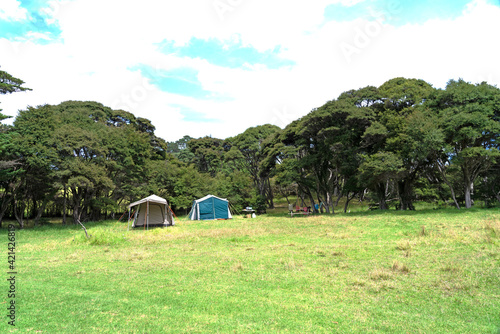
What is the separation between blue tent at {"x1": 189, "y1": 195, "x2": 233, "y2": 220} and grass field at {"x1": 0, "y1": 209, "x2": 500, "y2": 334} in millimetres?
14602

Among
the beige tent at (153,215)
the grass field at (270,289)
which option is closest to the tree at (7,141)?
the beige tent at (153,215)

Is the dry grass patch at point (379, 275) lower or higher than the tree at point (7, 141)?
lower

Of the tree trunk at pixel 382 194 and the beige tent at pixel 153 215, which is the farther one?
the tree trunk at pixel 382 194

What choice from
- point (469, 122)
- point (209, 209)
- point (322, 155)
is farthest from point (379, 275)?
point (209, 209)

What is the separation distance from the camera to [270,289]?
5391 millimetres

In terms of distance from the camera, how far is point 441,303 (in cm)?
446

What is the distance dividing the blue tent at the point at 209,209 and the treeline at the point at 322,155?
5713 millimetres

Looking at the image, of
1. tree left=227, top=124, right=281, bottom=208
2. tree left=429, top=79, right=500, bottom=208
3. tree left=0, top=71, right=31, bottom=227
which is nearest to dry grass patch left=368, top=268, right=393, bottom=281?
tree left=429, top=79, right=500, bottom=208

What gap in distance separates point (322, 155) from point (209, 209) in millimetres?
11061

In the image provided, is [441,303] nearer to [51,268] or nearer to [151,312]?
[151,312]

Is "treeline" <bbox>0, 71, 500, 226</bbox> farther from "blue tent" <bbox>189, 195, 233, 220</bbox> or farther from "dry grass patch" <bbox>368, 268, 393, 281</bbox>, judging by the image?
"dry grass patch" <bbox>368, 268, 393, 281</bbox>

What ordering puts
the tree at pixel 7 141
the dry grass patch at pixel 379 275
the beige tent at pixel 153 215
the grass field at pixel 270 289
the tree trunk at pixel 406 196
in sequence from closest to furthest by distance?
the grass field at pixel 270 289, the dry grass patch at pixel 379 275, the tree at pixel 7 141, the beige tent at pixel 153 215, the tree trunk at pixel 406 196

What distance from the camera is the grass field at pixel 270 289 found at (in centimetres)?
392

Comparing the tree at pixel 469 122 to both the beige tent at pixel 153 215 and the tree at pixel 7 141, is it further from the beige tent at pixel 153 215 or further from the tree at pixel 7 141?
the tree at pixel 7 141
